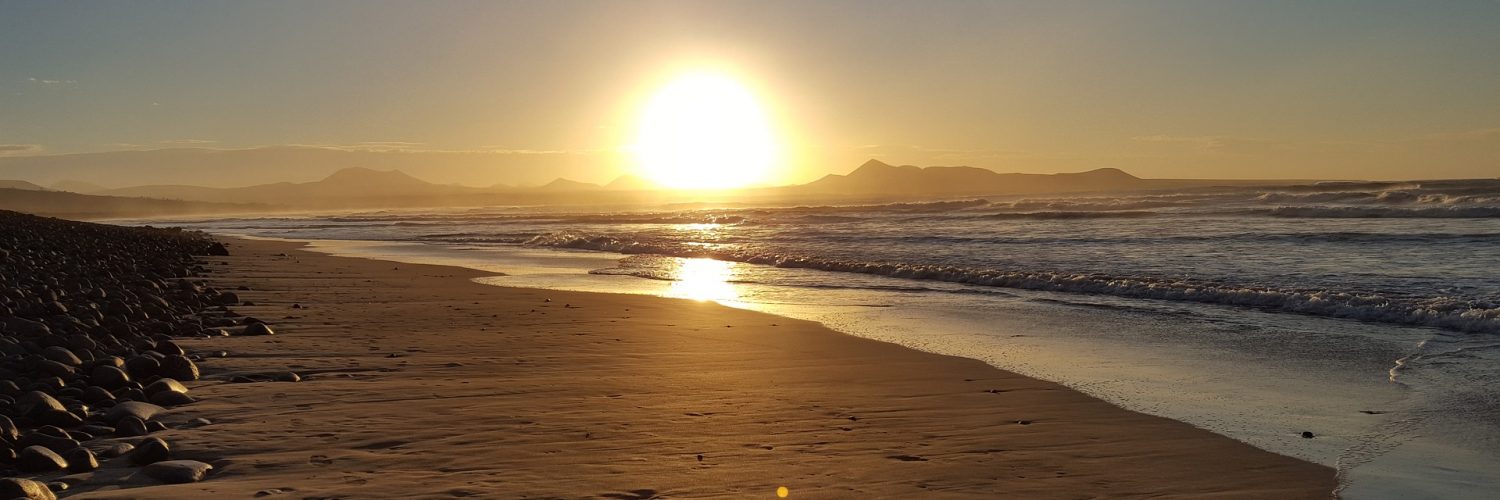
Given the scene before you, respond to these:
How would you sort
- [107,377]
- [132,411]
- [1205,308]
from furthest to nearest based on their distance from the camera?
[1205,308] < [107,377] < [132,411]

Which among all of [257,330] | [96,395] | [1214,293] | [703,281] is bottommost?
[703,281]

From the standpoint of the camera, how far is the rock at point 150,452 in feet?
13.9

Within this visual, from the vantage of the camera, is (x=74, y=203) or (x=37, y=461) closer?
(x=37, y=461)

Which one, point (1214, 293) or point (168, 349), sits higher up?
point (168, 349)

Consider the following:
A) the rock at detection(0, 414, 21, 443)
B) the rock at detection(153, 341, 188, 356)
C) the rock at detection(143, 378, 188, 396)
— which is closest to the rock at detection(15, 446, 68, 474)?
the rock at detection(0, 414, 21, 443)

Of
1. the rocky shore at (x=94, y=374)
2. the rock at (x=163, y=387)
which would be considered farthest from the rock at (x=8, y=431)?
the rock at (x=163, y=387)

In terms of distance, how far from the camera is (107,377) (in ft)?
18.6

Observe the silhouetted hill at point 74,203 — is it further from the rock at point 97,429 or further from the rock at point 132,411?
the rock at point 97,429

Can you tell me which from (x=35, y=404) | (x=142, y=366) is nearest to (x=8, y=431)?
(x=35, y=404)

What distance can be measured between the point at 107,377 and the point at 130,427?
45.7 inches

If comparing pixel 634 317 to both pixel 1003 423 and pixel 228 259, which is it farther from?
pixel 228 259

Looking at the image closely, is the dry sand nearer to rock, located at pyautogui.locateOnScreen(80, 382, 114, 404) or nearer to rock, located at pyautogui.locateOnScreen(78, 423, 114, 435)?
rock, located at pyautogui.locateOnScreen(78, 423, 114, 435)

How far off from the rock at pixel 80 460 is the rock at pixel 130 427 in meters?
0.59

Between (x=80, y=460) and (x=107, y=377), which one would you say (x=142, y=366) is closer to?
(x=107, y=377)
